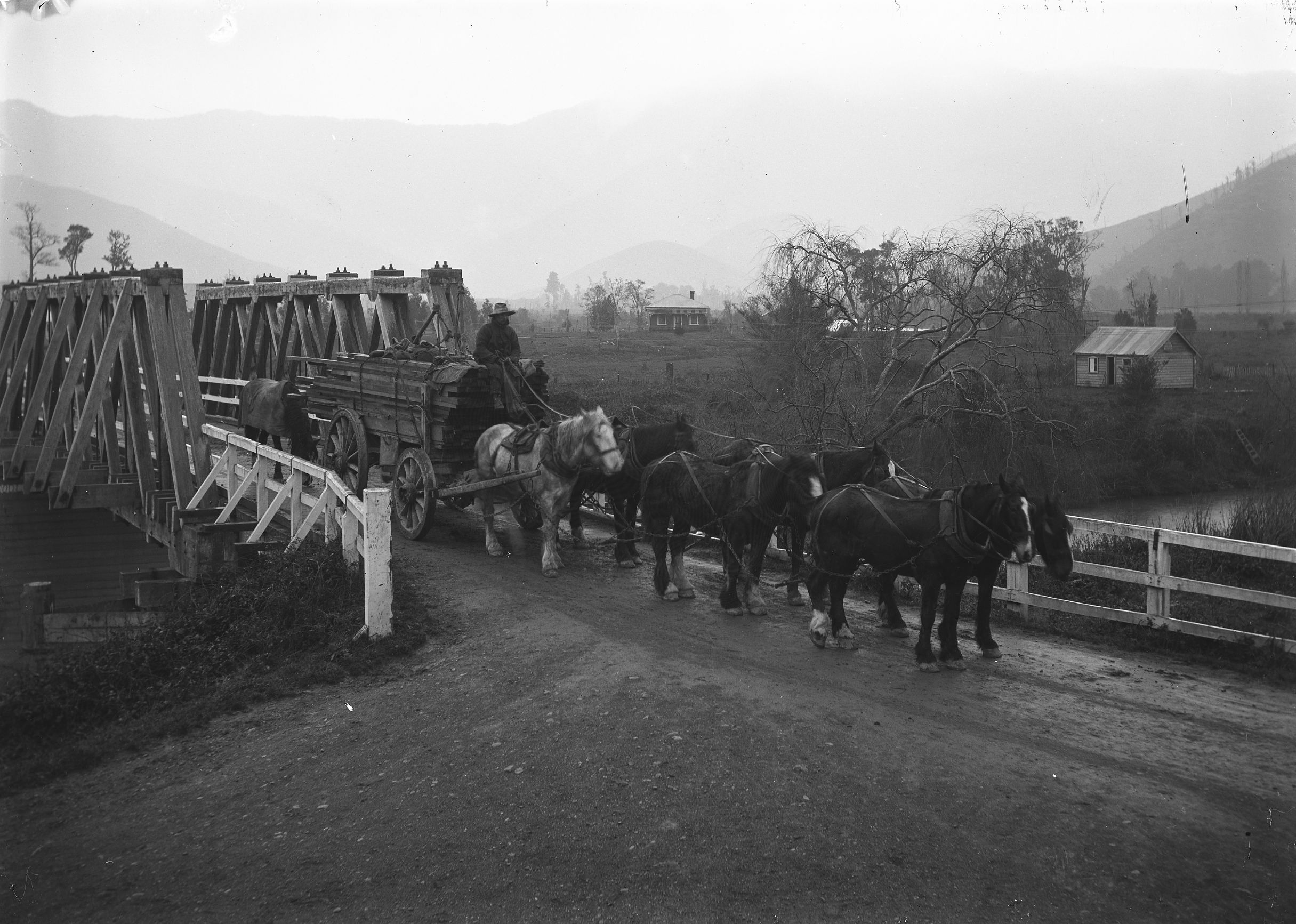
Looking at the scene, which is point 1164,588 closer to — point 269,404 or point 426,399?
point 426,399

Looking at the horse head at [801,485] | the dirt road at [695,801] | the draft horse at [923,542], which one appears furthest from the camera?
the horse head at [801,485]

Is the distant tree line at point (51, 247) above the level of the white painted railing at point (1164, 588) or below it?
above

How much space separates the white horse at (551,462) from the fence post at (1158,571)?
5503 mm

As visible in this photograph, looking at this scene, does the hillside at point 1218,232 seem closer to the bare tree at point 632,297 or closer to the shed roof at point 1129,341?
the shed roof at point 1129,341

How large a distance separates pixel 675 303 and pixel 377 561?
316ft

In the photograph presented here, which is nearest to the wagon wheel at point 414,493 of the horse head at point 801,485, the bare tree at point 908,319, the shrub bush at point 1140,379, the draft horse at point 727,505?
the draft horse at point 727,505

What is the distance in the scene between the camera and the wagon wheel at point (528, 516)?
14.0 meters

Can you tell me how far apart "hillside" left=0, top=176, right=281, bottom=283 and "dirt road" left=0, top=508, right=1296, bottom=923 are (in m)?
3.34

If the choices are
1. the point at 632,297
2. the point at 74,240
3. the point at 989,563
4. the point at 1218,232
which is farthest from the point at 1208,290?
the point at 989,563

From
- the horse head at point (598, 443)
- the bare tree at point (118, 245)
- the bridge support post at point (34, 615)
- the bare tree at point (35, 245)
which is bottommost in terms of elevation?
the bridge support post at point (34, 615)

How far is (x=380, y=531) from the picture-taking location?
8.64 meters

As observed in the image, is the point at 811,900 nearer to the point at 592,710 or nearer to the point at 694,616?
the point at 592,710

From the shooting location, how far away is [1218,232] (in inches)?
3752

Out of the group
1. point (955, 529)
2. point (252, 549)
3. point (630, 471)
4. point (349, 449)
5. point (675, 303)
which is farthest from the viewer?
point (675, 303)
